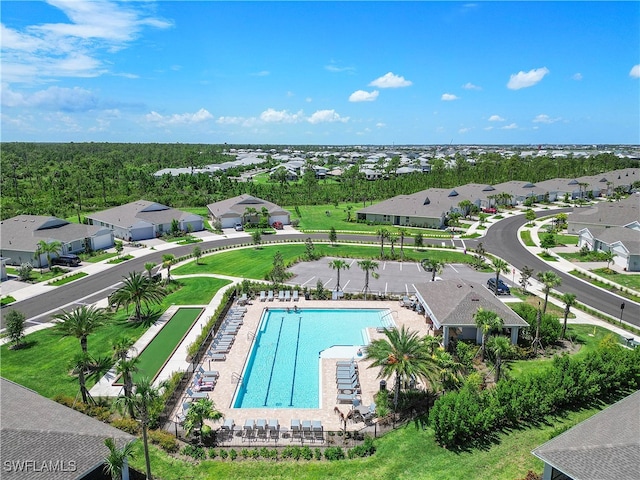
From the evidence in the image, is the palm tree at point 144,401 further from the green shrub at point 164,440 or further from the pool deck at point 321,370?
the pool deck at point 321,370

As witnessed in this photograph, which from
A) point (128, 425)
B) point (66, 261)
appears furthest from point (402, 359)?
point (66, 261)

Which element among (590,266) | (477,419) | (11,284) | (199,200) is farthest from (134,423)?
(199,200)

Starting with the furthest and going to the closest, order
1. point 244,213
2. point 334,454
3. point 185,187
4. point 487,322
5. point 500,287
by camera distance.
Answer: point 185,187, point 244,213, point 500,287, point 487,322, point 334,454

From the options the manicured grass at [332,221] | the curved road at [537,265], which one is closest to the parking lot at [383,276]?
the curved road at [537,265]

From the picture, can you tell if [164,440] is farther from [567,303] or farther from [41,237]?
[41,237]

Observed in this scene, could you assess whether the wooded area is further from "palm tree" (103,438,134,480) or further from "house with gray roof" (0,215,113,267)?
"palm tree" (103,438,134,480)

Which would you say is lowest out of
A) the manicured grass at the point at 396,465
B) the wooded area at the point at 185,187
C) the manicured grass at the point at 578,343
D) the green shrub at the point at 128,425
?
the manicured grass at the point at 396,465
